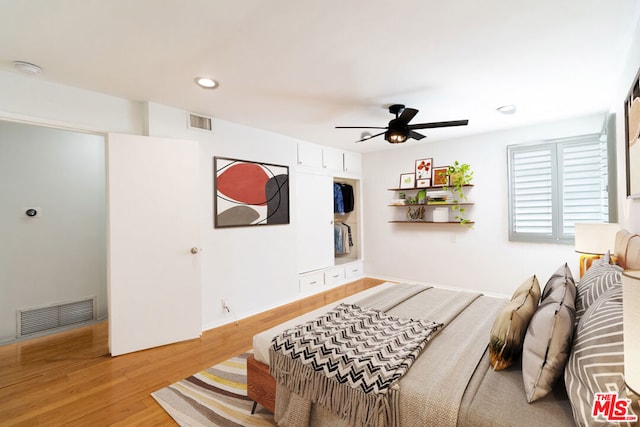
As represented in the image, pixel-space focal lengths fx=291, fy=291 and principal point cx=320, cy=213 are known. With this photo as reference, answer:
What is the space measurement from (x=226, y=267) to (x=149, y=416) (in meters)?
1.74

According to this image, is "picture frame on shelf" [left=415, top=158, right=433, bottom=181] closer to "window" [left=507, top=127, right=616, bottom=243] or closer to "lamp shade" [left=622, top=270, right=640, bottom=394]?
"window" [left=507, top=127, right=616, bottom=243]

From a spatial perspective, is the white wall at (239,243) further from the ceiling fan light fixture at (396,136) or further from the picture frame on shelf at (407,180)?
the picture frame on shelf at (407,180)

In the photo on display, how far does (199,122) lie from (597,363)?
11.8 ft

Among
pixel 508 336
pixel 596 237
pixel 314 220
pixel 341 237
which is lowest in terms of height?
pixel 508 336

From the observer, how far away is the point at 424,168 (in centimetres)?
485

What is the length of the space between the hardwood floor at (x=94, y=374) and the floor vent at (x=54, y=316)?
0.18 meters

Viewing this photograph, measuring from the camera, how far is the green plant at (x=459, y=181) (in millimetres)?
4422

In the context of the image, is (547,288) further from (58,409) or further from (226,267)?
(58,409)

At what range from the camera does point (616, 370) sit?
35.7 inches

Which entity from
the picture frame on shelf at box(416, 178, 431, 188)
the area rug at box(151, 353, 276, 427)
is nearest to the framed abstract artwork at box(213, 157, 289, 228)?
the area rug at box(151, 353, 276, 427)

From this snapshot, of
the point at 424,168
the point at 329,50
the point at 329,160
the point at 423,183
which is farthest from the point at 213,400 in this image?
the point at 424,168

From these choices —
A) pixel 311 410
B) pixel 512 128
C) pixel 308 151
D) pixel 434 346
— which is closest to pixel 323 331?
pixel 311 410

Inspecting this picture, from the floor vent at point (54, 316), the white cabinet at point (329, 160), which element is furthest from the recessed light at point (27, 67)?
the white cabinet at point (329, 160)

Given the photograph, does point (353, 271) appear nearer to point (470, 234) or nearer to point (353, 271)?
point (353, 271)
